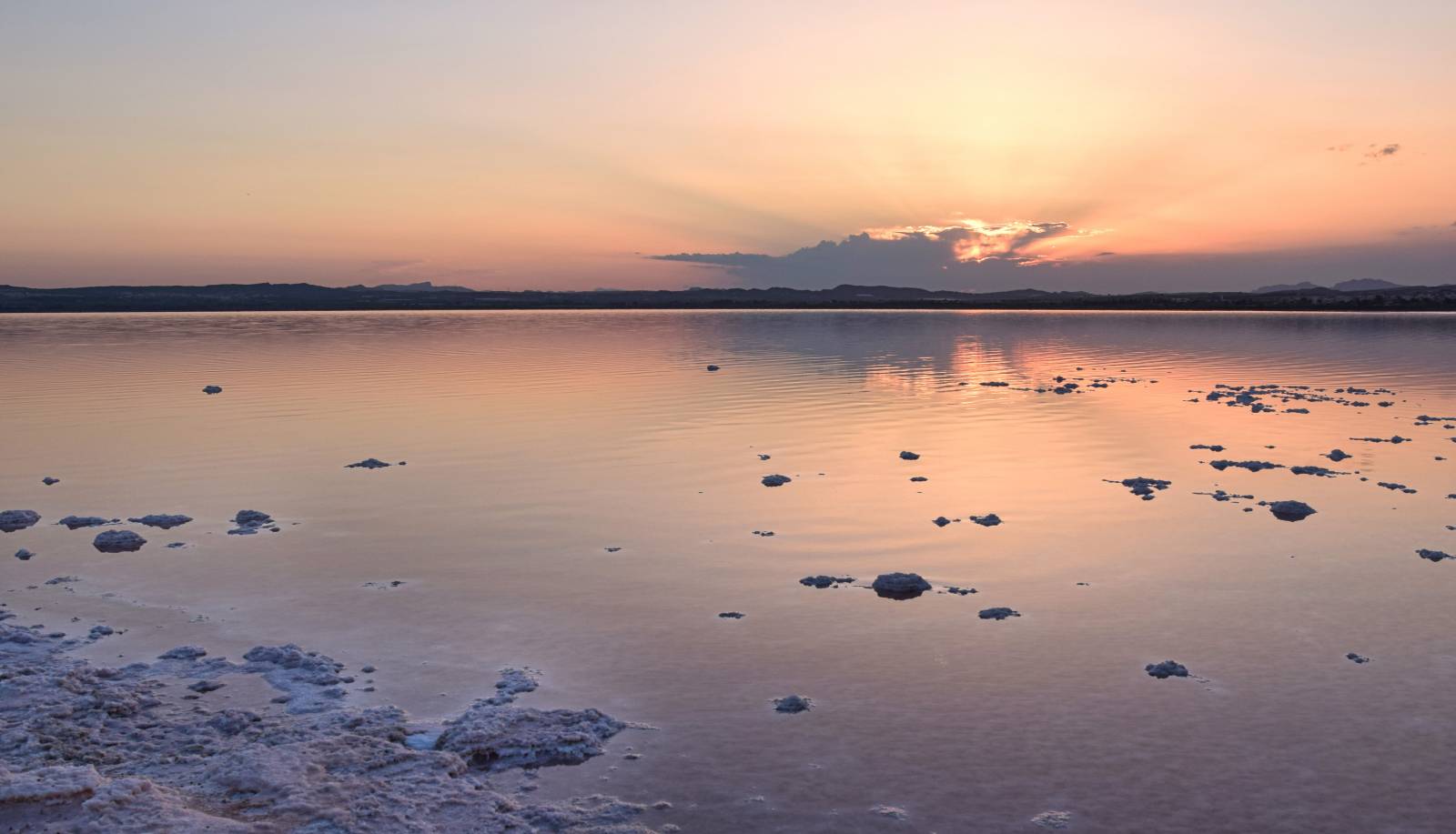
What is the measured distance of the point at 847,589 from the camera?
10.4 m

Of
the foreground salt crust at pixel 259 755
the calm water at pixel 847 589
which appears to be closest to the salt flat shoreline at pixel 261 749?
the foreground salt crust at pixel 259 755

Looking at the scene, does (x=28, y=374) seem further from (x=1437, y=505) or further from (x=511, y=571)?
(x=1437, y=505)

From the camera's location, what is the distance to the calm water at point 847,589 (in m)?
6.36

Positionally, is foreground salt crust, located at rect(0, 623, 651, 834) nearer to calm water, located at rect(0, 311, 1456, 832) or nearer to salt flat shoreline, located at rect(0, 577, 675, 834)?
salt flat shoreline, located at rect(0, 577, 675, 834)

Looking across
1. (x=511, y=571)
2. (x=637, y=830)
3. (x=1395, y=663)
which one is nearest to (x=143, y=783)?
(x=637, y=830)

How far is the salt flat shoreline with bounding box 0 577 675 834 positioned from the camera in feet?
18.9

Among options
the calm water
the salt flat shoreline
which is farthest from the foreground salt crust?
the calm water

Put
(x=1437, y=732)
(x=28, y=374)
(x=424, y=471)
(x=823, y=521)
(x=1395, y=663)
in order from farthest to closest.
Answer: (x=28, y=374)
(x=424, y=471)
(x=823, y=521)
(x=1395, y=663)
(x=1437, y=732)

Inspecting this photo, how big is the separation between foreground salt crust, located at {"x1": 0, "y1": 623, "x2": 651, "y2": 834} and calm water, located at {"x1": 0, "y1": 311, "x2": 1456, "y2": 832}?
0.38 meters

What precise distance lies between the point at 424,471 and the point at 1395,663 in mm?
14191

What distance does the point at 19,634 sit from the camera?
866 cm

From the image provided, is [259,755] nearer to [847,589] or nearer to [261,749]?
[261,749]

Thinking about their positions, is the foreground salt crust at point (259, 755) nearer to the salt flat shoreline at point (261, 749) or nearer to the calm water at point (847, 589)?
the salt flat shoreline at point (261, 749)

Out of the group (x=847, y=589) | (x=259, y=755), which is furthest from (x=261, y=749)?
(x=847, y=589)
